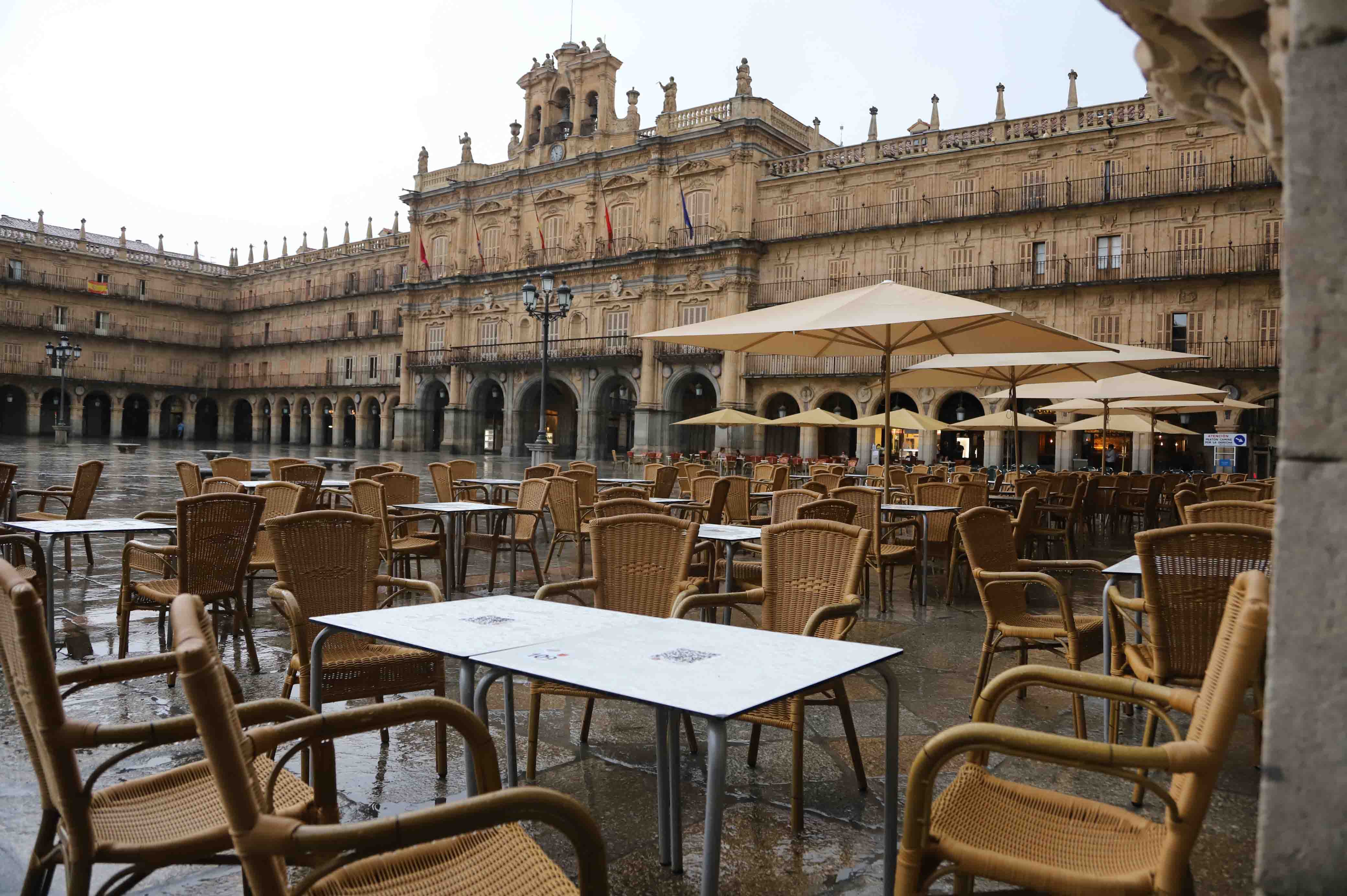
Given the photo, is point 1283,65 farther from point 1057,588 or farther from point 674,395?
point 674,395

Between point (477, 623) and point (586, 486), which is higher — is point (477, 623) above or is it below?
below

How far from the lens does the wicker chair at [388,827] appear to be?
4.56 ft

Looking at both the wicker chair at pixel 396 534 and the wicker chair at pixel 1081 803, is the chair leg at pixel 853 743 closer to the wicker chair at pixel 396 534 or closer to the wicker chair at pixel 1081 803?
the wicker chair at pixel 1081 803

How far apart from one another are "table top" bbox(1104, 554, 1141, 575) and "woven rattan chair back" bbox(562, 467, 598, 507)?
15.9 feet

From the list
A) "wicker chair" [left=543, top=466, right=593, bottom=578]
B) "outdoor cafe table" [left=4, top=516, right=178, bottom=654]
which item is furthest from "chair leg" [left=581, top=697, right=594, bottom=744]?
"wicker chair" [left=543, top=466, right=593, bottom=578]

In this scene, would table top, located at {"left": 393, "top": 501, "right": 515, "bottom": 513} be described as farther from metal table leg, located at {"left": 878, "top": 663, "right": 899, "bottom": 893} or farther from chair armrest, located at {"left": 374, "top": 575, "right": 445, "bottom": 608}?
metal table leg, located at {"left": 878, "top": 663, "right": 899, "bottom": 893}

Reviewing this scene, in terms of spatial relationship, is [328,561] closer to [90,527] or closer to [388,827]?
[90,527]

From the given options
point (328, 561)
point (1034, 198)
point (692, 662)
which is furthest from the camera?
point (1034, 198)

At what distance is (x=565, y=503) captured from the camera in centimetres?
734

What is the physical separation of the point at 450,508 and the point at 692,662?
4.33 metres

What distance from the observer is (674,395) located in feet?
107

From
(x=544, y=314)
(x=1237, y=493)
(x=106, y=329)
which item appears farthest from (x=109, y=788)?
(x=106, y=329)

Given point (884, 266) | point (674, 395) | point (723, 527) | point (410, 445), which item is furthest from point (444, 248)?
point (723, 527)

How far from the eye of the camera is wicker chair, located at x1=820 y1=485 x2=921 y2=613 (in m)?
6.23
